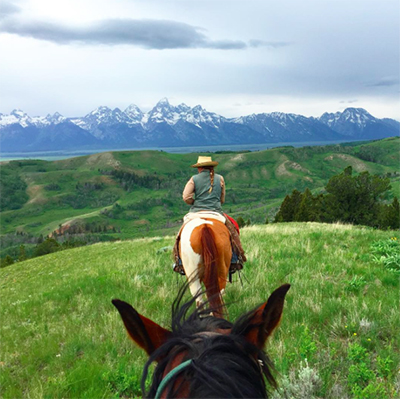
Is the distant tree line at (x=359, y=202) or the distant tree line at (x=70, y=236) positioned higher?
the distant tree line at (x=359, y=202)

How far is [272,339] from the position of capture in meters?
4.52

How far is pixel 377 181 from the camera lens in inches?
1715

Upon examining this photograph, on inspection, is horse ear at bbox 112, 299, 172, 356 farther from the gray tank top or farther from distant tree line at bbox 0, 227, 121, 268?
distant tree line at bbox 0, 227, 121, 268

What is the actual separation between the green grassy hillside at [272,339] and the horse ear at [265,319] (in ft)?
5.81

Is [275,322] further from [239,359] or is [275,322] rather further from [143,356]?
[143,356]

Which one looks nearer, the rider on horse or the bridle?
the bridle

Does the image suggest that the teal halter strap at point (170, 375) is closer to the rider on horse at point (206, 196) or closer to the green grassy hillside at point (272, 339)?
the green grassy hillside at point (272, 339)

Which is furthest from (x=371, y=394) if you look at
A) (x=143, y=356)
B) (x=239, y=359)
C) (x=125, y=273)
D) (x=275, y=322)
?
(x=125, y=273)

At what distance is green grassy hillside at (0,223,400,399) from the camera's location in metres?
3.60

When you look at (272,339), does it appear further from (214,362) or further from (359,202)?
(359,202)

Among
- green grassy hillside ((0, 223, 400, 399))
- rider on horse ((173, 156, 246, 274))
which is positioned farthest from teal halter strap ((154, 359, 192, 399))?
rider on horse ((173, 156, 246, 274))

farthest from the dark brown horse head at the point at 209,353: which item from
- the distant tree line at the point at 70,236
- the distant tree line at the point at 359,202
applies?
the distant tree line at the point at 70,236

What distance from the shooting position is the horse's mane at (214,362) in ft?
4.57

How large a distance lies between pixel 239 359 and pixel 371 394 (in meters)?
2.55
